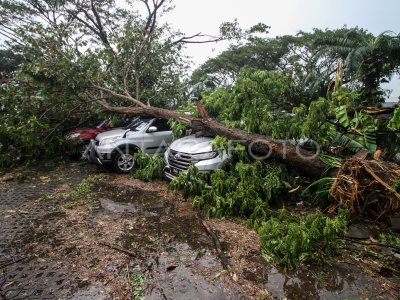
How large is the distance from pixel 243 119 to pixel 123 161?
333cm

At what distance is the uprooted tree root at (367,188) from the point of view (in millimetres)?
4371

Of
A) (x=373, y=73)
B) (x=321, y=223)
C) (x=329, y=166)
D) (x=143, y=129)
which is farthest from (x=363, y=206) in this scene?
(x=373, y=73)

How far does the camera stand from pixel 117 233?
4145 mm

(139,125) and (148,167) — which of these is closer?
(148,167)

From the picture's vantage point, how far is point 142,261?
11.3 feet

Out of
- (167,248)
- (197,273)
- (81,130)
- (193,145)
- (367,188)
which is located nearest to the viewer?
(197,273)

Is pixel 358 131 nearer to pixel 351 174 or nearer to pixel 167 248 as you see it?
pixel 351 174

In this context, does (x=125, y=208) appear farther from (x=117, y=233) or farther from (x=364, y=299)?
(x=364, y=299)

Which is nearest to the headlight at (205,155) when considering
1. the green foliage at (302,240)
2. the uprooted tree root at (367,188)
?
the green foliage at (302,240)

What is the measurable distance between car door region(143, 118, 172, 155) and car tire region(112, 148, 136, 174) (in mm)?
433

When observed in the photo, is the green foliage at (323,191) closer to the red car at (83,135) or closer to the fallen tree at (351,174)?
the fallen tree at (351,174)

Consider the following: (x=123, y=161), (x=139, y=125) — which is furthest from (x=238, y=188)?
(x=139, y=125)

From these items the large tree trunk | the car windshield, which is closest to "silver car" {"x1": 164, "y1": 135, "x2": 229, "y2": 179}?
the large tree trunk

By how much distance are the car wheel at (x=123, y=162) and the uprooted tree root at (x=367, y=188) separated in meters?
4.87
